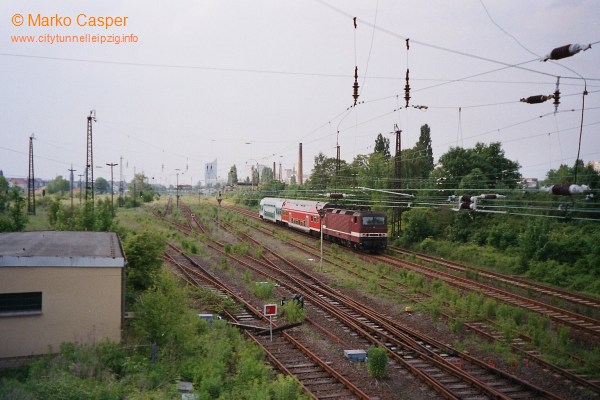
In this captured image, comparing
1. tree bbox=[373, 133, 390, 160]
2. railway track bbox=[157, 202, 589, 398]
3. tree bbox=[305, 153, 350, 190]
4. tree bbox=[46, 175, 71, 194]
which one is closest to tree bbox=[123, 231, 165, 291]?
railway track bbox=[157, 202, 589, 398]

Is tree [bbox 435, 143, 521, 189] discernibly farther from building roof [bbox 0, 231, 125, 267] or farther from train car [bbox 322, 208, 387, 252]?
building roof [bbox 0, 231, 125, 267]

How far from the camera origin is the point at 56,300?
12617 millimetres

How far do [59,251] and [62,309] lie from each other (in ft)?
7.59

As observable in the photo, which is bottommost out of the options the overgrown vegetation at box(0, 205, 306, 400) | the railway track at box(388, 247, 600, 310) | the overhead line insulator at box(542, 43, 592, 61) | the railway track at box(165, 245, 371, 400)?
the railway track at box(165, 245, 371, 400)

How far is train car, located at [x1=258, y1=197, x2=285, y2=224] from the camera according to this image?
51031mm

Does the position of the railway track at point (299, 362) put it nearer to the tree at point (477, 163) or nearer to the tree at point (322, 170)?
the tree at point (477, 163)

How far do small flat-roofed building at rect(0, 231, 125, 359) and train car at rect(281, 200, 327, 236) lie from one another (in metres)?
23.3

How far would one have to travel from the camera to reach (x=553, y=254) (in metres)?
26.1

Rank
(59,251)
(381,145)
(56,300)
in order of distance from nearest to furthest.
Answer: (56,300), (59,251), (381,145)

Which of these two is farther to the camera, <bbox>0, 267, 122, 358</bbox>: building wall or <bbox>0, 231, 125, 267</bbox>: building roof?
<bbox>0, 231, 125, 267</bbox>: building roof

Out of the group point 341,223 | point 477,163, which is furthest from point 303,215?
point 477,163

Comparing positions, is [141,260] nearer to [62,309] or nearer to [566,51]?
[62,309]

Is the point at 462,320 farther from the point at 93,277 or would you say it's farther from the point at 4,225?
the point at 4,225

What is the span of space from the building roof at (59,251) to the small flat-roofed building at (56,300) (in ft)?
0.08
